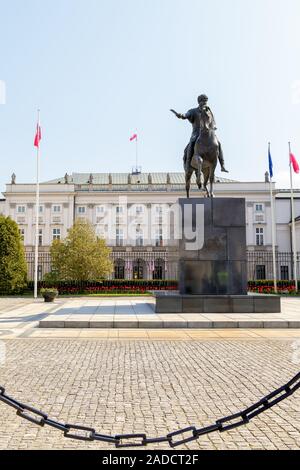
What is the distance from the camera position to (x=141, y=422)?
3.80 meters

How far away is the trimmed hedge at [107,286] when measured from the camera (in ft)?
103

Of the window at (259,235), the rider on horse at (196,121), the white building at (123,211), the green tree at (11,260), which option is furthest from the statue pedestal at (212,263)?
the window at (259,235)

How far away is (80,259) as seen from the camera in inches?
1230

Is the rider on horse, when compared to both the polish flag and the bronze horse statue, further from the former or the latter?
the polish flag

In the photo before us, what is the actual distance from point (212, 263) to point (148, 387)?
8707 mm

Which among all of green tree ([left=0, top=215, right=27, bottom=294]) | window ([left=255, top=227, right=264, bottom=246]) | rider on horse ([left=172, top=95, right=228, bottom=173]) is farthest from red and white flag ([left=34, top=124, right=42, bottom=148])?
window ([left=255, top=227, right=264, bottom=246])

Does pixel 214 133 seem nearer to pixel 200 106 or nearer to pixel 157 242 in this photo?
pixel 200 106

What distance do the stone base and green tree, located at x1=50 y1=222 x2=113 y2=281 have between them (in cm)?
1906

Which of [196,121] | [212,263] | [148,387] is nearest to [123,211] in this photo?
[196,121]

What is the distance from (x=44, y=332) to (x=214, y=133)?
9.60 m

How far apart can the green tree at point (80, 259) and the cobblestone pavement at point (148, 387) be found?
75.1 ft

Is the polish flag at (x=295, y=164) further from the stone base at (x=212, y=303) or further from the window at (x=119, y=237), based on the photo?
the window at (x=119, y=237)
